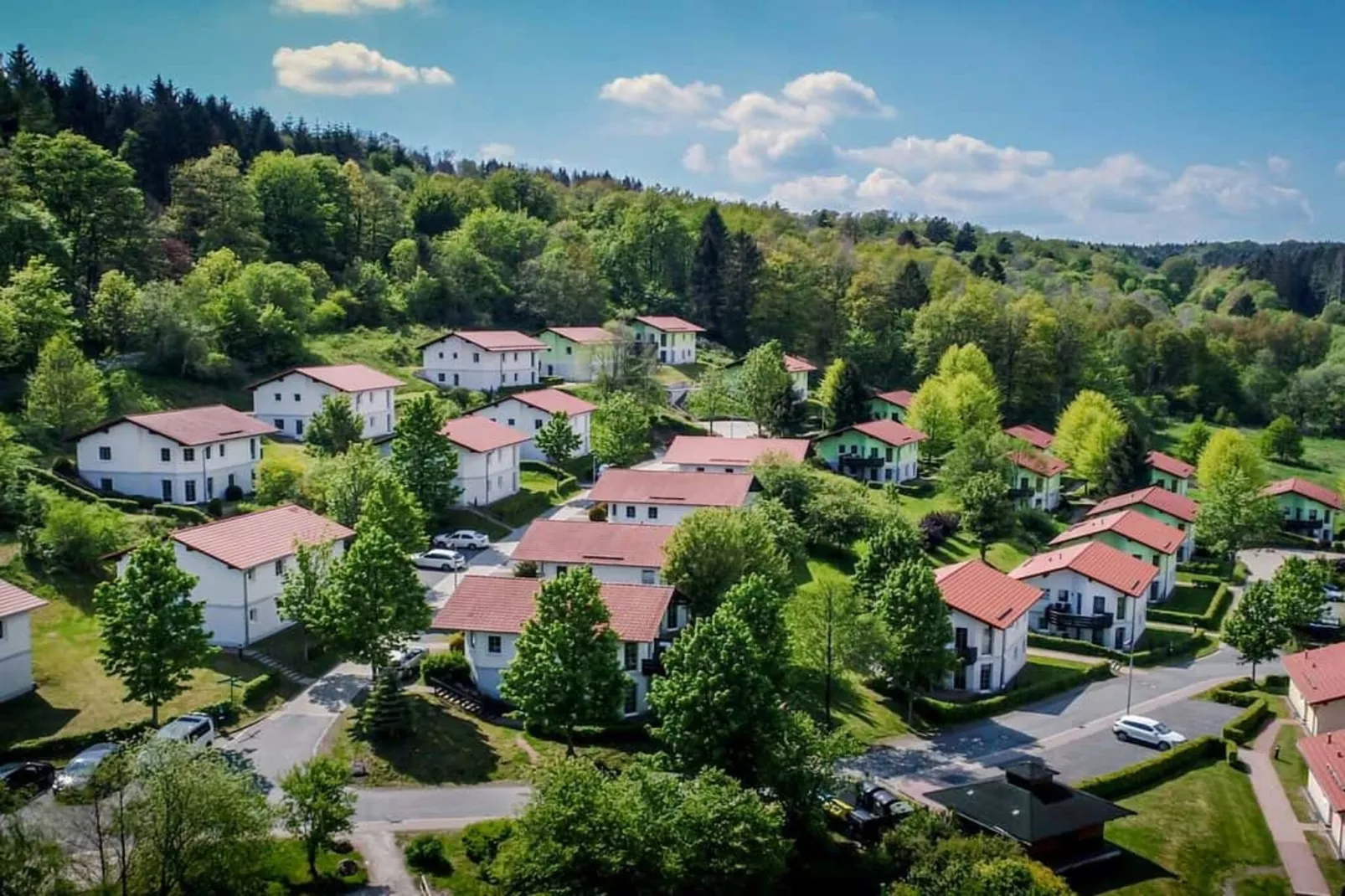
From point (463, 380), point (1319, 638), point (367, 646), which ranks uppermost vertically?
point (463, 380)

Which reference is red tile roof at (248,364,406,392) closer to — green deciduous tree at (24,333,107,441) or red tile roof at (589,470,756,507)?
green deciduous tree at (24,333,107,441)

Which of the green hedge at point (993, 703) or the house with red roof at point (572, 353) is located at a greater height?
the house with red roof at point (572, 353)

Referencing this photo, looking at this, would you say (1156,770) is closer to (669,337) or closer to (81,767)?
(81,767)

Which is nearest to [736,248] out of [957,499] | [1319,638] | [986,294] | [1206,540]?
[986,294]

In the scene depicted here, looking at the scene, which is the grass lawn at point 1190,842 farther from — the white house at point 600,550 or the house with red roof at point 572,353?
the house with red roof at point 572,353

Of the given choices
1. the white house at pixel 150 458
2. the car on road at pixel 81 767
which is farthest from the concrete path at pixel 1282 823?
the white house at pixel 150 458

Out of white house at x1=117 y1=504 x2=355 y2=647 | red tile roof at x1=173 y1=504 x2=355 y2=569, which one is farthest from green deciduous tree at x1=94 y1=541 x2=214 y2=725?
red tile roof at x1=173 y1=504 x2=355 y2=569

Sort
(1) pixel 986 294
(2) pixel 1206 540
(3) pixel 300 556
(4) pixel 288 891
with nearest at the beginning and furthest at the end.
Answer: (4) pixel 288 891 < (3) pixel 300 556 < (2) pixel 1206 540 < (1) pixel 986 294

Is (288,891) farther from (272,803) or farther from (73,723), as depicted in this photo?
(73,723)
